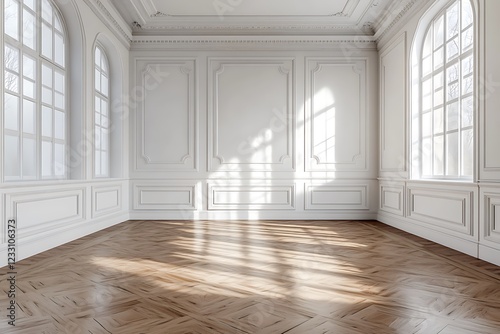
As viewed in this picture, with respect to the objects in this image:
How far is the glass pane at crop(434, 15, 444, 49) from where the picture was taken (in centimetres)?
435

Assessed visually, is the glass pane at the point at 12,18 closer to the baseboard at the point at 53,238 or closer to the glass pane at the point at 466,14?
the baseboard at the point at 53,238

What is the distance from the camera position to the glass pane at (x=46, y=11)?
13.1 feet

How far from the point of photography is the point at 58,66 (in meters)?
4.29

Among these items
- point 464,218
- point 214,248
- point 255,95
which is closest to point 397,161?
point 464,218

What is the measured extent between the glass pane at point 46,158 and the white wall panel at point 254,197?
2.66m

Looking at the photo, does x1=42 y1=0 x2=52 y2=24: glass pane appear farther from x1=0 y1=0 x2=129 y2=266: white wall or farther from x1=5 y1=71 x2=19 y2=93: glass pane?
x1=5 y1=71 x2=19 y2=93: glass pane

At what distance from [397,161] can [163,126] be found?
3.83m

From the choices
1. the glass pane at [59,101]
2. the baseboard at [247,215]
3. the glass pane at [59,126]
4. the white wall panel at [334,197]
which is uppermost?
the glass pane at [59,101]

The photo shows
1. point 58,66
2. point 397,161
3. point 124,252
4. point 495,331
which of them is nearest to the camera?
point 495,331

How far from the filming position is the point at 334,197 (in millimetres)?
6184

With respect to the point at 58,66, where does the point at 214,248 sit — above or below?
below

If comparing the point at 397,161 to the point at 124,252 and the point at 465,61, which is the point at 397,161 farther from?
the point at 124,252

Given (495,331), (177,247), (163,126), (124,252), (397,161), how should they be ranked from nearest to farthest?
(495,331)
(124,252)
(177,247)
(397,161)
(163,126)

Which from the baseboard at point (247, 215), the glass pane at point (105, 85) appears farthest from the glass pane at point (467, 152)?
the glass pane at point (105, 85)
